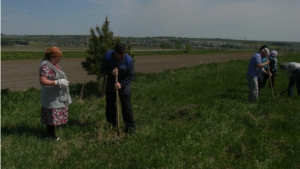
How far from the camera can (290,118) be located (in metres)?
7.46

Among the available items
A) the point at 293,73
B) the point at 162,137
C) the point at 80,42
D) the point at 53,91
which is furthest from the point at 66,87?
the point at 80,42

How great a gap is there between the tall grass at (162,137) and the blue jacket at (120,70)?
0.81 m

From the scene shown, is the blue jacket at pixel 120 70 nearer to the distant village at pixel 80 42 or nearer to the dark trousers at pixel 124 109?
the dark trousers at pixel 124 109

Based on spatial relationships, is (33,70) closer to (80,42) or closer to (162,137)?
(162,137)

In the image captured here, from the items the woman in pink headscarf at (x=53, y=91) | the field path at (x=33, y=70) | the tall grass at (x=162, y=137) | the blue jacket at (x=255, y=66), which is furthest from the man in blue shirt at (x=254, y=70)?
the field path at (x=33, y=70)

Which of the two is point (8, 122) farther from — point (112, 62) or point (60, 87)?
point (112, 62)

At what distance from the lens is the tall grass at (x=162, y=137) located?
14.9ft

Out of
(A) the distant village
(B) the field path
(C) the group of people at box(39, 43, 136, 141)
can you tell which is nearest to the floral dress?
(C) the group of people at box(39, 43, 136, 141)

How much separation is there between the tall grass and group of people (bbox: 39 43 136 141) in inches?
12.4

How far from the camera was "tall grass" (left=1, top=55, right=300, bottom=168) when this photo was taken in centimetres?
454

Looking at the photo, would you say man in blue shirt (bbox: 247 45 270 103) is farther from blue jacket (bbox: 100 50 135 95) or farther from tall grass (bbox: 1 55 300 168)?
blue jacket (bbox: 100 50 135 95)

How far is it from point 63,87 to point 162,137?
1.96m

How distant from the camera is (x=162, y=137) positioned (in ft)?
18.1

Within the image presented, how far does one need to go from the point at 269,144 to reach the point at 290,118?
2163 mm
